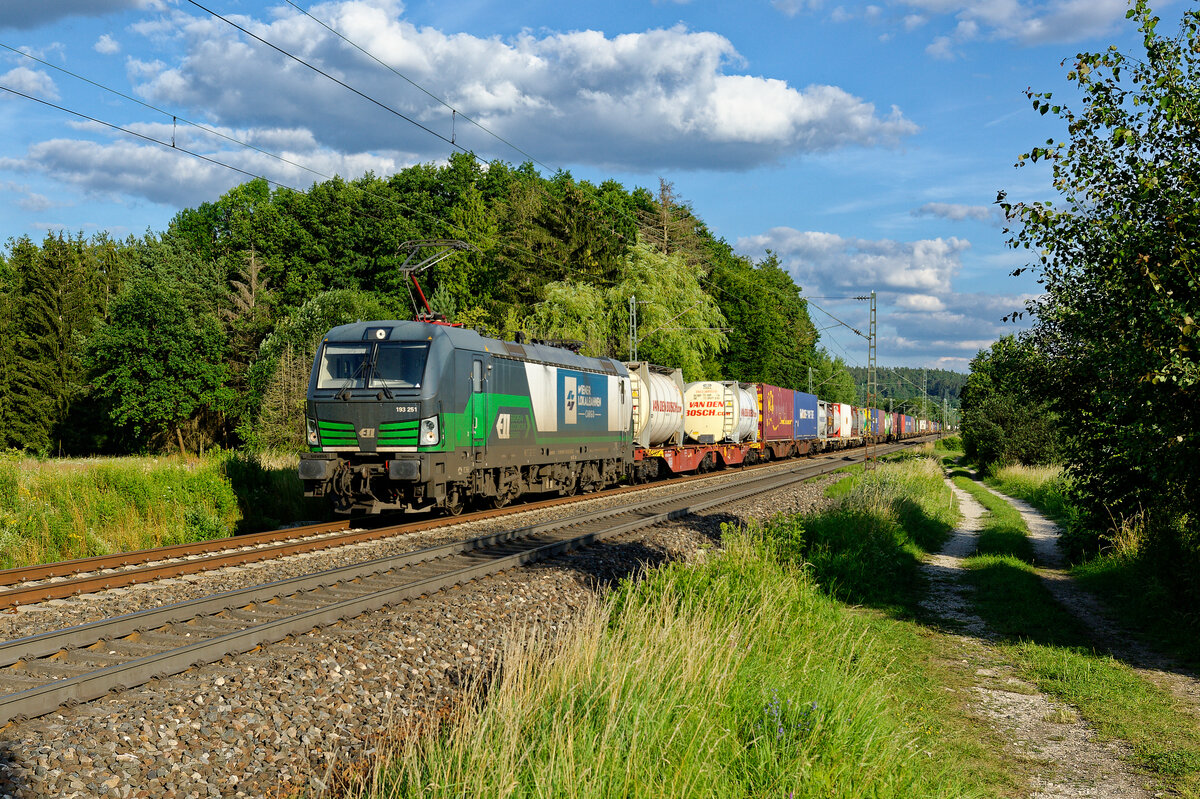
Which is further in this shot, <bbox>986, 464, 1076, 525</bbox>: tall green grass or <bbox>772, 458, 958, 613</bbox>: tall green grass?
<bbox>986, 464, 1076, 525</bbox>: tall green grass

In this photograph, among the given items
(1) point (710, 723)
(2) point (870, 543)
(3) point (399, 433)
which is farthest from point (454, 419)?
(1) point (710, 723)

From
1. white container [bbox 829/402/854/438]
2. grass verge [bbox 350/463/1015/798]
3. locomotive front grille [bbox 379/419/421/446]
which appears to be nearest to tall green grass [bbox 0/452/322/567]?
locomotive front grille [bbox 379/419/421/446]

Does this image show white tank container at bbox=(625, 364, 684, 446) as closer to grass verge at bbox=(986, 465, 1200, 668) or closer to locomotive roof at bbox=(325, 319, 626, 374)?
locomotive roof at bbox=(325, 319, 626, 374)

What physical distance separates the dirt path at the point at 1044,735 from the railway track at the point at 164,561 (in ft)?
30.9

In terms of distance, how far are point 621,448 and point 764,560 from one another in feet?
50.4

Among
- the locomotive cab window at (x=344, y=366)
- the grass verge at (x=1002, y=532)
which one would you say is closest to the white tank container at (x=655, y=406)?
the grass verge at (x=1002, y=532)

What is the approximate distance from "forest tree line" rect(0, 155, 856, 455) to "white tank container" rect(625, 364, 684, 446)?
1270 cm

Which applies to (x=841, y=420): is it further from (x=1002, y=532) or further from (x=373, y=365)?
(x=373, y=365)

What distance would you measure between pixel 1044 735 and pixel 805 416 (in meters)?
43.9

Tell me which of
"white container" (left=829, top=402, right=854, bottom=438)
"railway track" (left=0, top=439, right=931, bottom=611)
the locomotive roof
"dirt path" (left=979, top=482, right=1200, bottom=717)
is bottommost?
"dirt path" (left=979, top=482, right=1200, bottom=717)

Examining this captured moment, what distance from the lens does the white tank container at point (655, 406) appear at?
90.8 feet

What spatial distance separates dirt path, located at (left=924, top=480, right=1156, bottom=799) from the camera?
225 inches

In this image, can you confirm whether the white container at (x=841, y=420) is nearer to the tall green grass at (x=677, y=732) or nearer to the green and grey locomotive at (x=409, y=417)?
the green and grey locomotive at (x=409, y=417)

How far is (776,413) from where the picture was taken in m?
42.2
